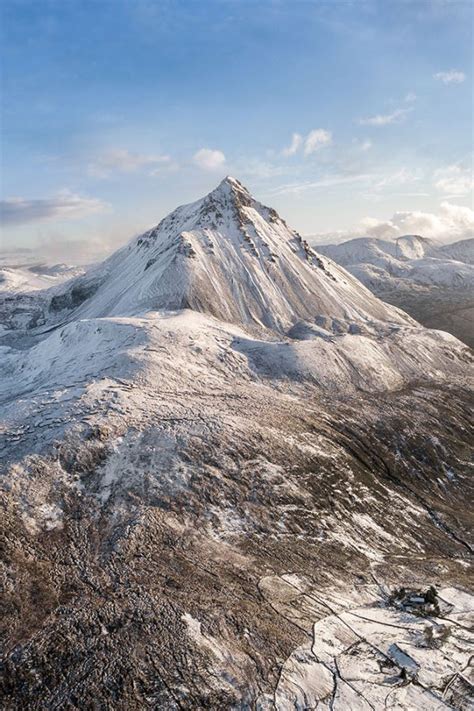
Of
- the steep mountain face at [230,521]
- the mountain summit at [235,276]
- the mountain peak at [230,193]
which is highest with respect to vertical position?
the mountain peak at [230,193]

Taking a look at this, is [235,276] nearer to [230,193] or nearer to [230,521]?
[230,193]

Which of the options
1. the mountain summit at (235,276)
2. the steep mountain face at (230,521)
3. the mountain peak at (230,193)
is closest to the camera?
the steep mountain face at (230,521)

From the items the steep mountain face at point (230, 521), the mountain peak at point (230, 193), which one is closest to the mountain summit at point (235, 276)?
the mountain peak at point (230, 193)

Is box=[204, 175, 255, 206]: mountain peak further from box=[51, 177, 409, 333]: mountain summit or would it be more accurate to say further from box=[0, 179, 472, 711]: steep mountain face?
box=[0, 179, 472, 711]: steep mountain face

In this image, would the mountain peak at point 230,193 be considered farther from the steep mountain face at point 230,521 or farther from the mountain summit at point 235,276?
the steep mountain face at point 230,521

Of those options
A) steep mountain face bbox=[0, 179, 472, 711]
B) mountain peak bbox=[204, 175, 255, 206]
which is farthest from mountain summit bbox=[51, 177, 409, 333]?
steep mountain face bbox=[0, 179, 472, 711]

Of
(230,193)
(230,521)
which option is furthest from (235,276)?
(230,521)
